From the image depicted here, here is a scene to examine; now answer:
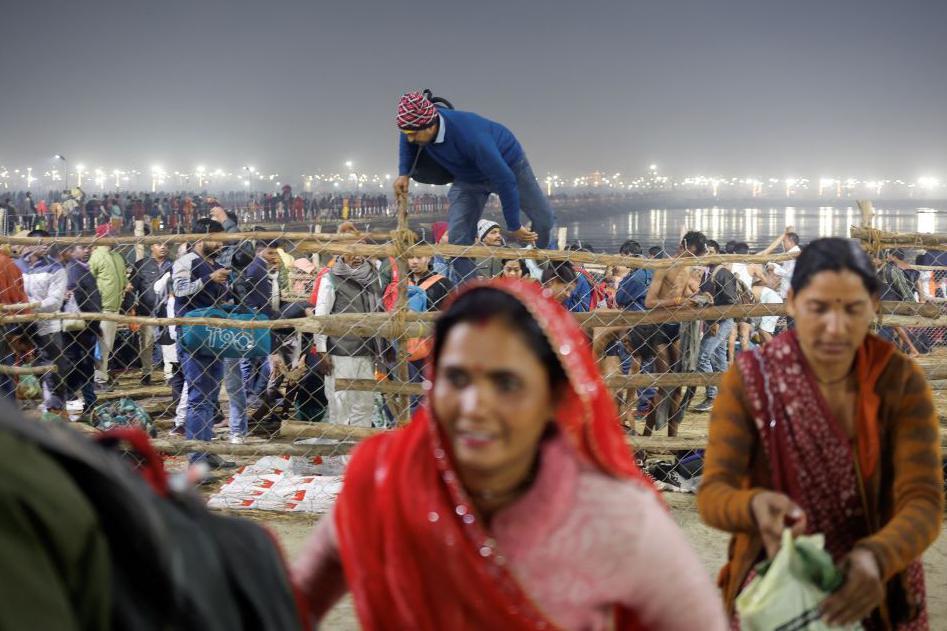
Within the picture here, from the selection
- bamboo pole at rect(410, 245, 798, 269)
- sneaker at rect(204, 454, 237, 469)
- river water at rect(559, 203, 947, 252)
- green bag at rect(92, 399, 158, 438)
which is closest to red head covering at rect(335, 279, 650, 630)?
bamboo pole at rect(410, 245, 798, 269)

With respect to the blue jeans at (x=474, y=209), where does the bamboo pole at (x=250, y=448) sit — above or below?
below

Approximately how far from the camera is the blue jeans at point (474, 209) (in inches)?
246

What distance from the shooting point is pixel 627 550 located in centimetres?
164

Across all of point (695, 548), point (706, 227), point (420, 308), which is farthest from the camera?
point (706, 227)

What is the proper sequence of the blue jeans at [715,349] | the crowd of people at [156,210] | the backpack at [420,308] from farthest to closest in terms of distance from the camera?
the crowd of people at [156,210] < the blue jeans at [715,349] < the backpack at [420,308]

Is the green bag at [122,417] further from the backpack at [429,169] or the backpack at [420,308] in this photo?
the backpack at [429,169]

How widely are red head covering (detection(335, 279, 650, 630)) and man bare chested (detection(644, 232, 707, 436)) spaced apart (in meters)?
4.63

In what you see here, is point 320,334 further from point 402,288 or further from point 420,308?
point 402,288

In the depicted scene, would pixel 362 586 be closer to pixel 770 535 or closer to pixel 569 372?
pixel 569 372

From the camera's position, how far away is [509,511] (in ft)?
5.65

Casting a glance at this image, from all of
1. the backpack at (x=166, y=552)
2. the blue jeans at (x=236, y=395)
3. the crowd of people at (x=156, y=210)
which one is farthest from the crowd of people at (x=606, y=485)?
the crowd of people at (x=156, y=210)

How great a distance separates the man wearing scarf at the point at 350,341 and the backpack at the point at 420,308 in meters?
0.35

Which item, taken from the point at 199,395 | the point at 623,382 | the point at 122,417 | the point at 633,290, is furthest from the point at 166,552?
the point at 633,290

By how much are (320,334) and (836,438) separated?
4.57m
